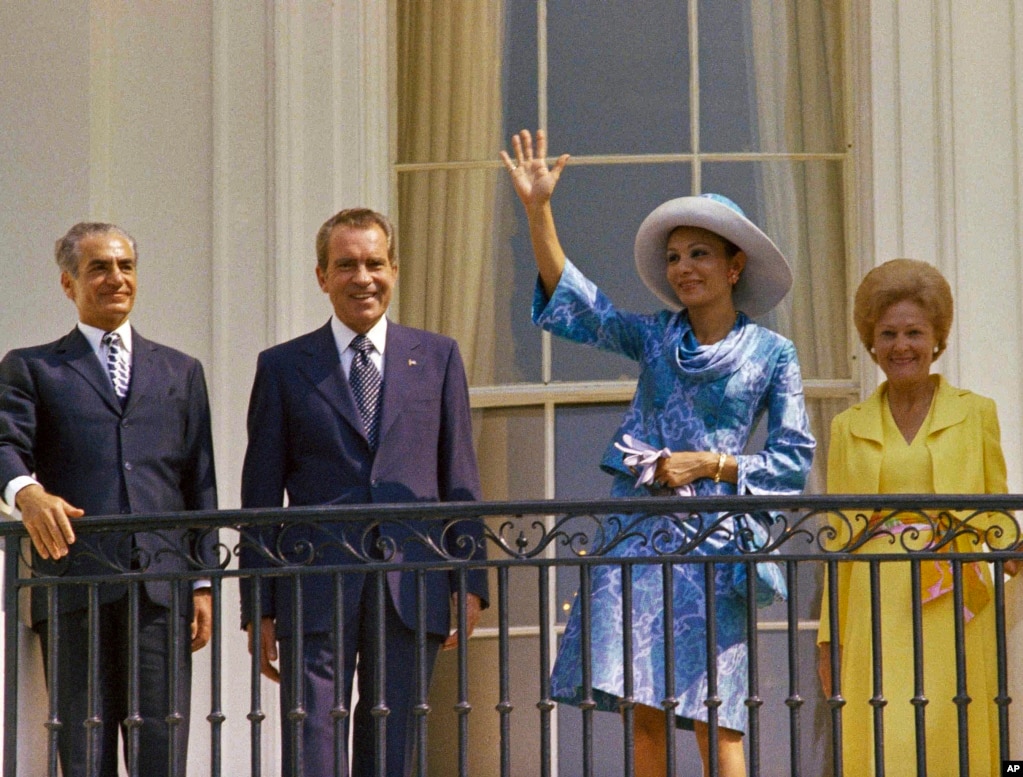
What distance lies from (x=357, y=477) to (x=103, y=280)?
997mm

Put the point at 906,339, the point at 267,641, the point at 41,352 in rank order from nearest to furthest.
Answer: the point at 267,641, the point at 41,352, the point at 906,339

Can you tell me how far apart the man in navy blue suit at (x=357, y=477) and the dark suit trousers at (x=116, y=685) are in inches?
10.4

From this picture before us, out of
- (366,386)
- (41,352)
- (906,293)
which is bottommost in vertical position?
(366,386)

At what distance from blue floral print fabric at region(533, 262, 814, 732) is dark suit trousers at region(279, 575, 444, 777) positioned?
43cm

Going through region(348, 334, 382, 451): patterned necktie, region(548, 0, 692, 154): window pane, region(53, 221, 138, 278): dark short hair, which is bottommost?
region(348, 334, 382, 451): patterned necktie

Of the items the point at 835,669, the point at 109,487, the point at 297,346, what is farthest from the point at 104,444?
the point at 835,669

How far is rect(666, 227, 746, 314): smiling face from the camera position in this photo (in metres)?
6.19

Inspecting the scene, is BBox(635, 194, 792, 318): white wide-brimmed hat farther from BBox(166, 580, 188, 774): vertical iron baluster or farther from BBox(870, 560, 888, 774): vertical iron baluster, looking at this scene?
BBox(166, 580, 188, 774): vertical iron baluster

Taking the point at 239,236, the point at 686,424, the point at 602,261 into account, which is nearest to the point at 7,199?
the point at 239,236

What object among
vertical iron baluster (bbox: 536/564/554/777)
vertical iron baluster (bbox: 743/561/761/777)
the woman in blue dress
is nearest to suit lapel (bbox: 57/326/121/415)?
the woman in blue dress

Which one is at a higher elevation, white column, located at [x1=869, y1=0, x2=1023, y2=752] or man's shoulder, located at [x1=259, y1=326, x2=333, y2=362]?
white column, located at [x1=869, y1=0, x2=1023, y2=752]

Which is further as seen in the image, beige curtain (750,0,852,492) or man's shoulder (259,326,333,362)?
beige curtain (750,0,852,492)

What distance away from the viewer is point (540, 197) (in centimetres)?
615

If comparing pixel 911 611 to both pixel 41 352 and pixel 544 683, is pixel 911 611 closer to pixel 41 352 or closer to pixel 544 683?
pixel 544 683
